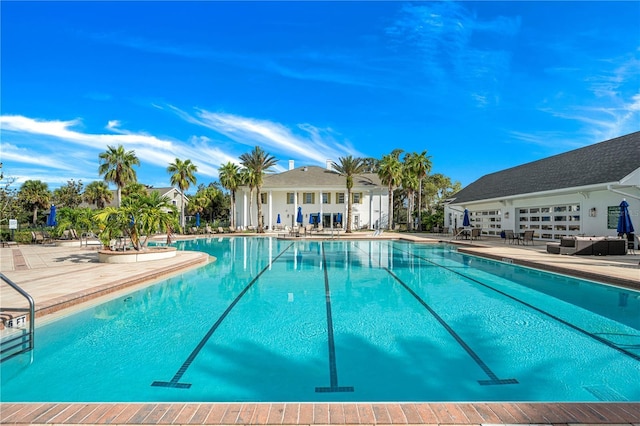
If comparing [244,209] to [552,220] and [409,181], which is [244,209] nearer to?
[409,181]

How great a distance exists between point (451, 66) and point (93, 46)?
70.3ft

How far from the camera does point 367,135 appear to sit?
35.2 m

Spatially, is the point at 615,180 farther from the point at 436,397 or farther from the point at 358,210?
the point at 358,210

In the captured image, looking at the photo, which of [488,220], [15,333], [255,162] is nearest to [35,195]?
[255,162]

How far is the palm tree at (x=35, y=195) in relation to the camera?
39766 millimetres

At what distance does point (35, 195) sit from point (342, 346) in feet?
165

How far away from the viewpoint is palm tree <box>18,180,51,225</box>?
3977 centimetres

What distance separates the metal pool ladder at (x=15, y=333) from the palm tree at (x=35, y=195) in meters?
44.9

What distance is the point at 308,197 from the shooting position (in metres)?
40.5

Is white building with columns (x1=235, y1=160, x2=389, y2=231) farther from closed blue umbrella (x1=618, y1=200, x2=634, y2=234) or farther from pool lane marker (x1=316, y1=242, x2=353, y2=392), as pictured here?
pool lane marker (x1=316, y1=242, x2=353, y2=392)

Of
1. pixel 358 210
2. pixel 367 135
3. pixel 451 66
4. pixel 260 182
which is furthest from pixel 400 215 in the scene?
pixel 451 66

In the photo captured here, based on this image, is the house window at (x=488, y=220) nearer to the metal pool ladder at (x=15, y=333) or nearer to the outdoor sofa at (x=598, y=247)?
the outdoor sofa at (x=598, y=247)

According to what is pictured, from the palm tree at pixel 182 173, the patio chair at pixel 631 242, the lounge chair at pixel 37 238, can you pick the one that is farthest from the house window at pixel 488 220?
the lounge chair at pixel 37 238

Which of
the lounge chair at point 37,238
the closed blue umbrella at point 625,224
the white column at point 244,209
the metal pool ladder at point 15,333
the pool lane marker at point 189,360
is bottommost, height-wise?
the pool lane marker at point 189,360
